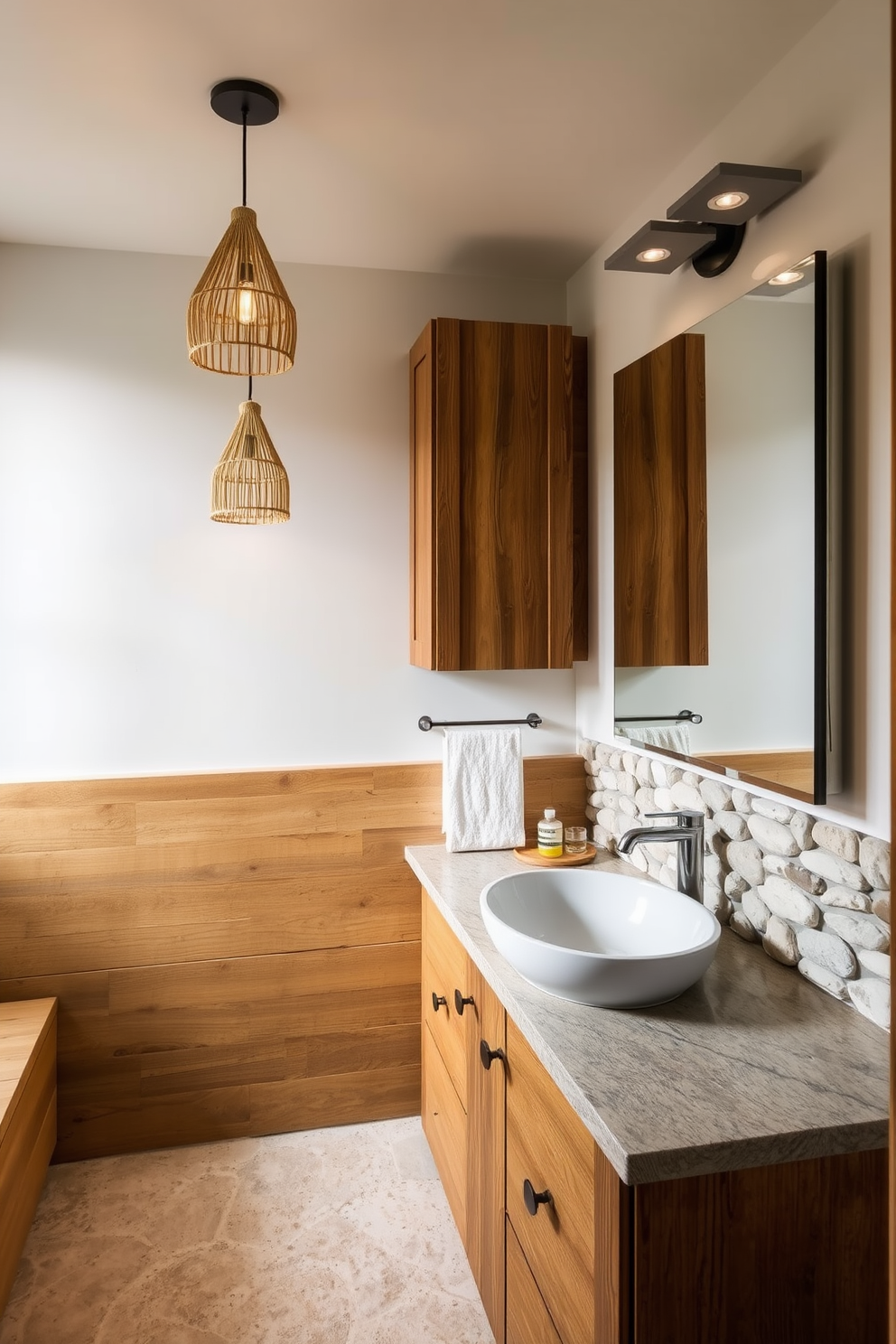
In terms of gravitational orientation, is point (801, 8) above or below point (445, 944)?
above

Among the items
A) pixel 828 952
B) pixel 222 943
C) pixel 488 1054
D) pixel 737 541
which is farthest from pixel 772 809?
pixel 222 943

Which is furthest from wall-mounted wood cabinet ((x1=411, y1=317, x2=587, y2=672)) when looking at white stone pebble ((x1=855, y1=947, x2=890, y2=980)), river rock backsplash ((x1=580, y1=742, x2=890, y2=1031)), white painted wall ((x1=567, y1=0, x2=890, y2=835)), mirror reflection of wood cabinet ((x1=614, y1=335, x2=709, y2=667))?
white stone pebble ((x1=855, y1=947, x2=890, y2=980))

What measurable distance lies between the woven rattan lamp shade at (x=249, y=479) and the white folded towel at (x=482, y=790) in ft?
2.73

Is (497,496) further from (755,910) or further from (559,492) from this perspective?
(755,910)

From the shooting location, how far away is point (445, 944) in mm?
2145

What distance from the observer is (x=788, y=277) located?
156cm

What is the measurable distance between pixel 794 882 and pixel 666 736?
0.54 metres

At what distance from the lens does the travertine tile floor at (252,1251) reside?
1.84 metres

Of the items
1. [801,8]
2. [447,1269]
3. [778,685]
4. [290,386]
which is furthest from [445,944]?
[801,8]

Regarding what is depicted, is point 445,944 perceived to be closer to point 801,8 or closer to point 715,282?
point 715,282

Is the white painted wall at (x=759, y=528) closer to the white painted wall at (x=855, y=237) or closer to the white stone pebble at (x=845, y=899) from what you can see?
the white painted wall at (x=855, y=237)

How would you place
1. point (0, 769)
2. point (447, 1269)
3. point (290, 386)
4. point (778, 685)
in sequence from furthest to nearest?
1. point (290, 386)
2. point (0, 769)
3. point (447, 1269)
4. point (778, 685)

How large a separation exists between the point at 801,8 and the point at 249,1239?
2795 mm

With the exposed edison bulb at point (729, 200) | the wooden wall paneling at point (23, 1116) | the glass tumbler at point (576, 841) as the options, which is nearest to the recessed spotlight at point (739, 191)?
the exposed edison bulb at point (729, 200)
